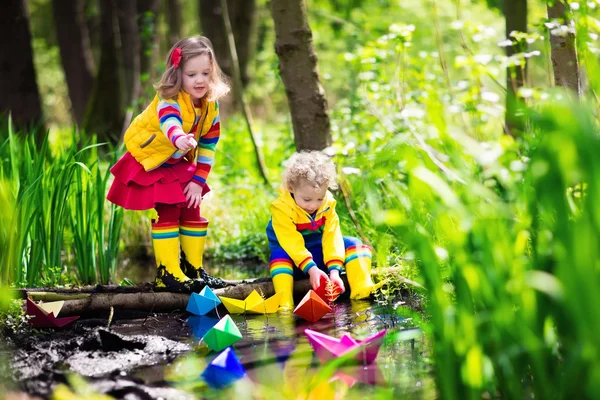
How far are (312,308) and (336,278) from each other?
530 millimetres

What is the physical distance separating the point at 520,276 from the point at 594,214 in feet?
1.00

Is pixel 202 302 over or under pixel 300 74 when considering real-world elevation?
under

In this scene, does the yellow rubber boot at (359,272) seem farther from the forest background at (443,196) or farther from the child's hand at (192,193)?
the child's hand at (192,193)

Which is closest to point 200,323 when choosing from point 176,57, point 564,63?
point 176,57

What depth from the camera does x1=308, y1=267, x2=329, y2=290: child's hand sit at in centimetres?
397

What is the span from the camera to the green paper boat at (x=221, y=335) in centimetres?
311

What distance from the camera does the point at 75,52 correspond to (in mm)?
12383

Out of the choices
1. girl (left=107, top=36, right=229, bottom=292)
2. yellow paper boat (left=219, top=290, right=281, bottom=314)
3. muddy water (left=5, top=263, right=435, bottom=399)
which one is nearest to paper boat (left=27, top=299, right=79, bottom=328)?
muddy water (left=5, top=263, right=435, bottom=399)

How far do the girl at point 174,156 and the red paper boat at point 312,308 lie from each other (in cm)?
79

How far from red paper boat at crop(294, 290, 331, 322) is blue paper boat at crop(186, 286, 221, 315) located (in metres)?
0.54

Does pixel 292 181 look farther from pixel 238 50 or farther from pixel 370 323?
pixel 238 50

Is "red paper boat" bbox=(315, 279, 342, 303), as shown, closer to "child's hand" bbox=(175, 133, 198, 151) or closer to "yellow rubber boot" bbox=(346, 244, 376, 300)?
"yellow rubber boot" bbox=(346, 244, 376, 300)

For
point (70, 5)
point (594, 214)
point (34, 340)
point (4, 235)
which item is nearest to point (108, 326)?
point (34, 340)

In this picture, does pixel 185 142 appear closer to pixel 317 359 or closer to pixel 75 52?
pixel 317 359
